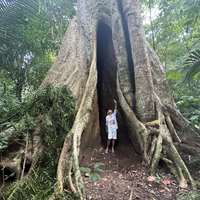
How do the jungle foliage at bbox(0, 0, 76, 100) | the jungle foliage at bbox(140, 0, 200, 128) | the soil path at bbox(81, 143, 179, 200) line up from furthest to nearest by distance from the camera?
the jungle foliage at bbox(140, 0, 200, 128), the jungle foliage at bbox(0, 0, 76, 100), the soil path at bbox(81, 143, 179, 200)

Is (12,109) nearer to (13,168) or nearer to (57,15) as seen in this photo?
(13,168)

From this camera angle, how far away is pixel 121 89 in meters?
3.34

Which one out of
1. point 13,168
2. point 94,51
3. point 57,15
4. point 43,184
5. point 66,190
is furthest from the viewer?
point 57,15

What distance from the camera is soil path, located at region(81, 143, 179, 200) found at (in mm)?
1847

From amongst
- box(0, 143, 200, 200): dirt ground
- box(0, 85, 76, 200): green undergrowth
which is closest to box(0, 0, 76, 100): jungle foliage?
box(0, 85, 76, 200): green undergrowth

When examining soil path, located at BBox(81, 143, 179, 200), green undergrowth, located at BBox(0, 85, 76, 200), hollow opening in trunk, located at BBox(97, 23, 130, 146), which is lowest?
soil path, located at BBox(81, 143, 179, 200)

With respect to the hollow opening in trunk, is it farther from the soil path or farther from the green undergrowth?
the green undergrowth

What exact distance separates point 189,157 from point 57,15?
814 centimetres

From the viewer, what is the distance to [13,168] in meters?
2.15

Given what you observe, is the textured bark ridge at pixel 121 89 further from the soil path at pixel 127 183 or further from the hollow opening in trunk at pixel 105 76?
the soil path at pixel 127 183

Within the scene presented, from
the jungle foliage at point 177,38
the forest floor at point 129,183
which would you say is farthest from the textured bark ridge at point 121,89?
the jungle foliage at point 177,38

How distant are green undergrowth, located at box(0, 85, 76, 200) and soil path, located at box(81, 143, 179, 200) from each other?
63 centimetres

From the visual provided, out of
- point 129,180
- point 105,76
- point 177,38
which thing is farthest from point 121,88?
point 177,38

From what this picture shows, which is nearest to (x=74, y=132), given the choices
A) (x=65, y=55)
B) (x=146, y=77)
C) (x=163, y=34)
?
(x=146, y=77)
